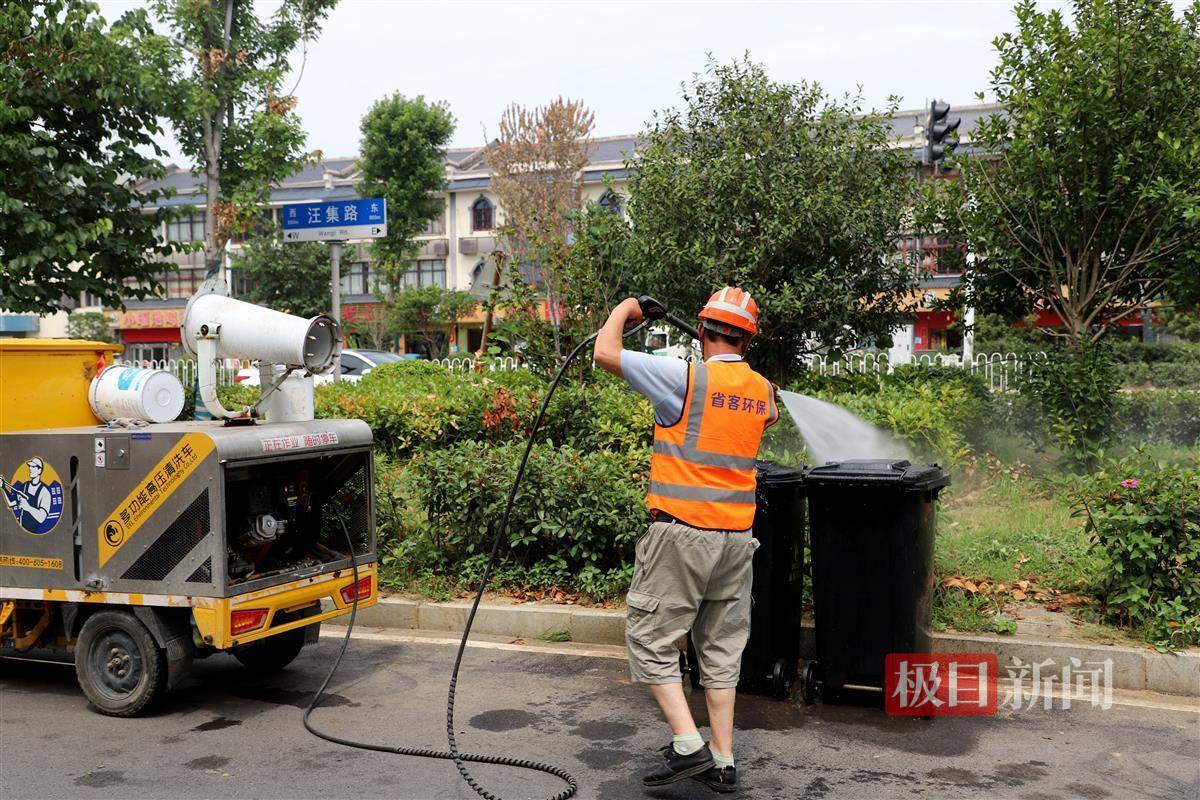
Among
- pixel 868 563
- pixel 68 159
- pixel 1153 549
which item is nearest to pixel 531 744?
pixel 868 563

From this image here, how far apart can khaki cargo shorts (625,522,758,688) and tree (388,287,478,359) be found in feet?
105

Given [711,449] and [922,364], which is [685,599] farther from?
[922,364]

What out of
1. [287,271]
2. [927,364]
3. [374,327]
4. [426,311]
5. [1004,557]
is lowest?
[1004,557]

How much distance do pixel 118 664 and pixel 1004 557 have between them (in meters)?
5.15

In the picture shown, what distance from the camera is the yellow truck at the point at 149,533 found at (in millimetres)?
4836

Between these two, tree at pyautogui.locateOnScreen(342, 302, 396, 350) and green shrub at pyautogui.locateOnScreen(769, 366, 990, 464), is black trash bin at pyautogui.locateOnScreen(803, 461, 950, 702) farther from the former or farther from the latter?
tree at pyautogui.locateOnScreen(342, 302, 396, 350)

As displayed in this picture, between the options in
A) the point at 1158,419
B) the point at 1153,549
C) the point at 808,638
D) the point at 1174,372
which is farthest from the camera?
the point at 1174,372

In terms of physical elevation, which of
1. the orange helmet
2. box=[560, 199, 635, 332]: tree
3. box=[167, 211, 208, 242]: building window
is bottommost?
the orange helmet

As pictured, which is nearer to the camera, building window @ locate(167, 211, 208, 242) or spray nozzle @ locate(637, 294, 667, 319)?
spray nozzle @ locate(637, 294, 667, 319)

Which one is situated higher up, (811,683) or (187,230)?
(187,230)

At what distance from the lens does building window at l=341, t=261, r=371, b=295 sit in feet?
150

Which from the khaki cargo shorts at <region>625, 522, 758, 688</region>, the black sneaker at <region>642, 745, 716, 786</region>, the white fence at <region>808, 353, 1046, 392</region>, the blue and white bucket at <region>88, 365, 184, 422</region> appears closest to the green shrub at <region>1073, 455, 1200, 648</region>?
the khaki cargo shorts at <region>625, 522, 758, 688</region>

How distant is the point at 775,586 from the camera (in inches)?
202

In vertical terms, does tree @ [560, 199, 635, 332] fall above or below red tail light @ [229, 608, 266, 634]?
above
